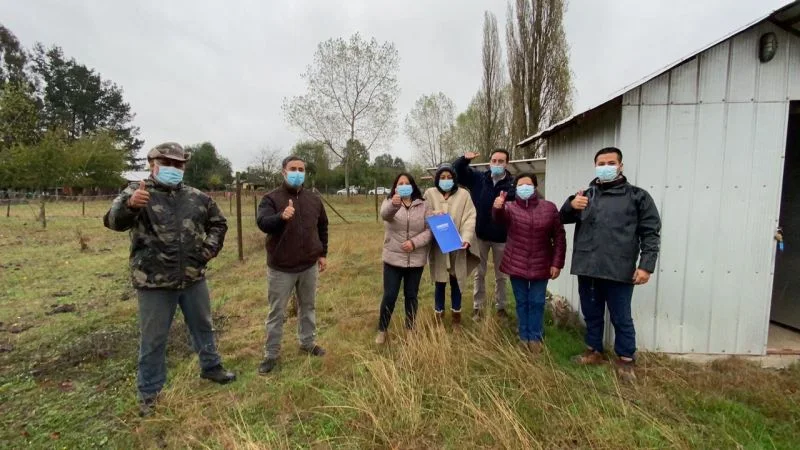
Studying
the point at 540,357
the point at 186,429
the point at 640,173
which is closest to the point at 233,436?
the point at 186,429

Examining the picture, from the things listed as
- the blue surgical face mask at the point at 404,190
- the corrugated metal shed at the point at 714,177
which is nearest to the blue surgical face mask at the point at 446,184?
the blue surgical face mask at the point at 404,190

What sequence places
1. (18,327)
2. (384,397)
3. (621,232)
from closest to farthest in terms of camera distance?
(384,397), (621,232), (18,327)

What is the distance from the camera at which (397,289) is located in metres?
3.82

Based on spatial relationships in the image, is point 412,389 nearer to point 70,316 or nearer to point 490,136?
point 70,316

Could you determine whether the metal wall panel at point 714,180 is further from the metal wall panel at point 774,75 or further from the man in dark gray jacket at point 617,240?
the man in dark gray jacket at point 617,240

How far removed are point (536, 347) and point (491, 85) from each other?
67.9 ft

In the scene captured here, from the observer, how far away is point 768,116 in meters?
3.51

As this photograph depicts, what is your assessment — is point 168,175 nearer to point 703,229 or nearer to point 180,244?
point 180,244

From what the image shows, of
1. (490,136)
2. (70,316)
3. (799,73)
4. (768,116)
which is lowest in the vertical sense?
(70,316)

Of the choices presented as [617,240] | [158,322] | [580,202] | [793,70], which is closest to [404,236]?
[580,202]

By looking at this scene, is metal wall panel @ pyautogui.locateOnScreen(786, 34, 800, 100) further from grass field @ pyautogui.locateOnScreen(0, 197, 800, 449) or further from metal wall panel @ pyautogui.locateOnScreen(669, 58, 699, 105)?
grass field @ pyautogui.locateOnScreen(0, 197, 800, 449)

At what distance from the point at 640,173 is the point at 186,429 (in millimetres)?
4161

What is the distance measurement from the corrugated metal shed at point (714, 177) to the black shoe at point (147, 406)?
4164 millimetres

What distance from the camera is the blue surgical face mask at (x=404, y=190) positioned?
3709mm
